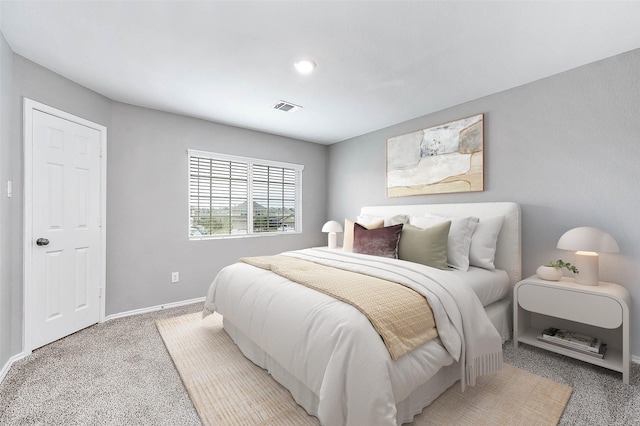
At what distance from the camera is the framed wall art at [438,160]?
3.16 meters

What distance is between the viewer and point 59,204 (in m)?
2.66

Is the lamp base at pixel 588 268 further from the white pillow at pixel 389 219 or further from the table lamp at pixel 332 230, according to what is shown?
the table lamp at pixel 332 230

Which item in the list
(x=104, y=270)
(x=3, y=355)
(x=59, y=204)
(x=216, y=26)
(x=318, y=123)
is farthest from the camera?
(x=318, y=123)

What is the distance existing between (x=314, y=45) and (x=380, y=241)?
186 cm

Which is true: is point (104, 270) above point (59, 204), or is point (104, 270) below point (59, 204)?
below

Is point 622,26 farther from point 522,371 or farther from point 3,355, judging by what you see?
point 3,355

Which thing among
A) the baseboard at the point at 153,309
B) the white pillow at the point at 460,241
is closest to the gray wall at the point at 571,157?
the white pillow at the point at 460,241

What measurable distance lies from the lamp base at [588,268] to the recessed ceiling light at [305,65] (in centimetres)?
268

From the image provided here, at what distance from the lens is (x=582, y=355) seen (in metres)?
2.18

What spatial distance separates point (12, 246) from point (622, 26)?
4781mm

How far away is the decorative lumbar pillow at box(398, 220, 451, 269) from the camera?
8.61ft

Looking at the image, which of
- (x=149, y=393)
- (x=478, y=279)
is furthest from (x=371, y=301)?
(x=149, y=393)

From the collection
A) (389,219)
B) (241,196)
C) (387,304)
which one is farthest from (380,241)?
(241,196)

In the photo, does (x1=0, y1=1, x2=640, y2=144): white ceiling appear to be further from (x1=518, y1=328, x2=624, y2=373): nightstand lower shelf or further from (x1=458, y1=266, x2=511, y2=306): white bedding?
(x1=518, y1=328, x2=624, y2=373): nightstand lower shelf
